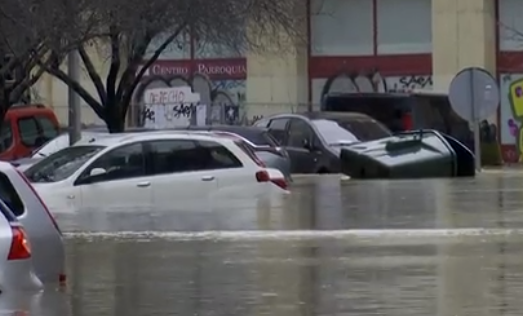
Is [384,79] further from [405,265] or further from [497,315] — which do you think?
[497,315]

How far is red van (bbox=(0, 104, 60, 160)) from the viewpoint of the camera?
98.1 ft

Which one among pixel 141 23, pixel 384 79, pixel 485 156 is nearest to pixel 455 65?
pixel 384 79

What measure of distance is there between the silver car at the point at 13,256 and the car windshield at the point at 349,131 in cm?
2067

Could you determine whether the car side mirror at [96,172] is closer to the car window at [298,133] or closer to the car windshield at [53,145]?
the car windshield at [53,145]

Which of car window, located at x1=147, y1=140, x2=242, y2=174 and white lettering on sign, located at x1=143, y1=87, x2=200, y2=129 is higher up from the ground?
white lettering on sign, located at x1=143, y1=87, x2=200, y2=129

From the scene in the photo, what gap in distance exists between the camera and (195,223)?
723 inches

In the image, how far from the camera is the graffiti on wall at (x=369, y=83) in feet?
142

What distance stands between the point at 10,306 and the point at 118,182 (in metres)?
9.17

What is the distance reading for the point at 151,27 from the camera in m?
25.3

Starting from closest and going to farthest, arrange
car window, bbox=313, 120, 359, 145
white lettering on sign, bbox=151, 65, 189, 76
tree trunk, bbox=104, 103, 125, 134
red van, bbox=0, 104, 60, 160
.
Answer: tree trunk, bbox=104, 103, 125, 134 → red van, bbox=0, 104, 60, 160 → car window, bbox=313, 120, 359, 145 → white lettering on sign, bbox=151, 65, 189, 76

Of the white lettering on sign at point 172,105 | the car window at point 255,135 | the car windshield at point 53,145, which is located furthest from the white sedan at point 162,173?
the white lettering on sign at point 172,105

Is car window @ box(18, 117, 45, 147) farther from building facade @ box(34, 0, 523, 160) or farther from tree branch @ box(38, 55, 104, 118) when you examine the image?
building facade @ box(34, 0, 523, 160)

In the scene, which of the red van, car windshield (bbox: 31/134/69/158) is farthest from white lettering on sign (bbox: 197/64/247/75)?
car windshield (bbox: 31/134/69/158)

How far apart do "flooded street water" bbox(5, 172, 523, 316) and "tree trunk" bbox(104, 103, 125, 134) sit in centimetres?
593
